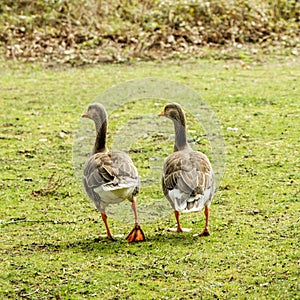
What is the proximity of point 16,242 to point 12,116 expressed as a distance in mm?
5372

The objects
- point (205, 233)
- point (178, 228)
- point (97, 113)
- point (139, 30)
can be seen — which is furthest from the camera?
point (139, 30)

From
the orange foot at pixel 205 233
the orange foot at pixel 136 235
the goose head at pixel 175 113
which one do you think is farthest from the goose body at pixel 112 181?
the goose head at pixel 175 113

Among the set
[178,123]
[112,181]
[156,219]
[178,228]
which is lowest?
[156,219]

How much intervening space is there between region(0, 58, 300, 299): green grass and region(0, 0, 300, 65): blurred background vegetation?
323 cm

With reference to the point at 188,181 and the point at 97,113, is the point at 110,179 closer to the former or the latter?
the point at 188,181

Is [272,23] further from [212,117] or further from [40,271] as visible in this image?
[40,271]

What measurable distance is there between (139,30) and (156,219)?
1027 centimetres

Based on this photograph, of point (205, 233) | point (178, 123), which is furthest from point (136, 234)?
point (178, 123)

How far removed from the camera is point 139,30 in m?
16.0

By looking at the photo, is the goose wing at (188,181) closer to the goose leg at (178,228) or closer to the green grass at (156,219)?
the goose leg at (178,228)

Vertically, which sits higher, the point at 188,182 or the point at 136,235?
the point at 188,182

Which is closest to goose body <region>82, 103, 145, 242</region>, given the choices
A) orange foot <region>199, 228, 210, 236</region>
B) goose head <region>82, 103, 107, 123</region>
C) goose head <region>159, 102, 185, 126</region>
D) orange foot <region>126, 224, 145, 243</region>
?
orange foot <region>126, 224, 145, 243</region>

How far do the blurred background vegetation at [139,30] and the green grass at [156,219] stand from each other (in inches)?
127

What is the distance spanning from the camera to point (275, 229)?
5.70 meters
